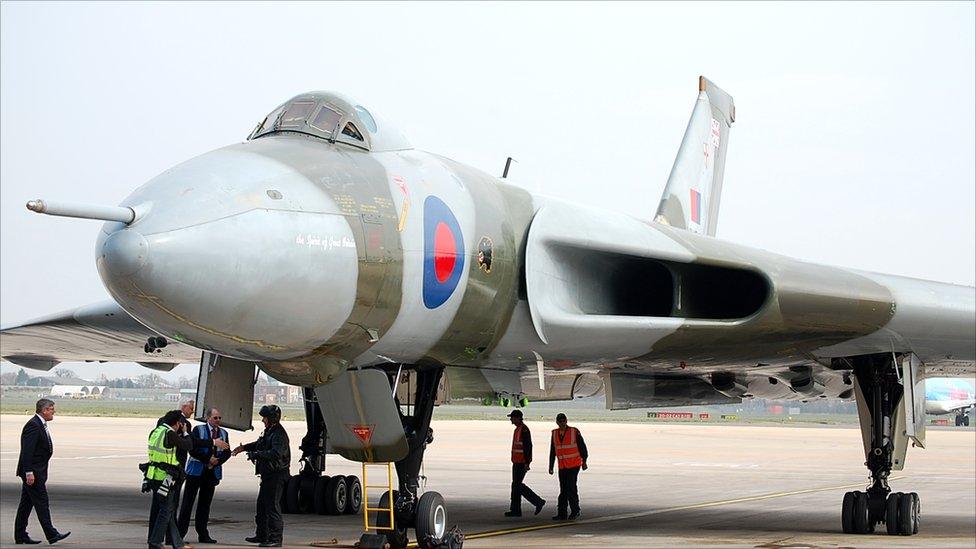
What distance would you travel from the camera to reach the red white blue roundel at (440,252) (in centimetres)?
830

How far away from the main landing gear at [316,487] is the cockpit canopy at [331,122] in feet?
18.1

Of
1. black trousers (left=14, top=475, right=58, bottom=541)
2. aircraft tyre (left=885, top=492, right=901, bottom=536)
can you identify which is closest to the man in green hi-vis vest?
black trousers (left=14, top=475, right=58, bottom=541)

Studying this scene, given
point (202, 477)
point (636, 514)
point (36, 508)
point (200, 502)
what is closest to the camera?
point (36, 508)

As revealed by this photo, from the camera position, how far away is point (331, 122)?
8.46 meters

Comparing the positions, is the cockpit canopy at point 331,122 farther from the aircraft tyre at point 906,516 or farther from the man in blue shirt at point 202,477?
the aircraft tyre at point 906,516

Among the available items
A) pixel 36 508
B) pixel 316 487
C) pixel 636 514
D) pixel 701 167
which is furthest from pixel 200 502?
pixel 701 167

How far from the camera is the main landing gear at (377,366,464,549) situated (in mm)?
8875

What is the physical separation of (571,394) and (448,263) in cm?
660

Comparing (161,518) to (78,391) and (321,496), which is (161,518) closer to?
(321,496)

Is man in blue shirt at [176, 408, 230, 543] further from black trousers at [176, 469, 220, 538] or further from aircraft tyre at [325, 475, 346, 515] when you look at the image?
aircraft tyre at [325, 475, 346, 515]

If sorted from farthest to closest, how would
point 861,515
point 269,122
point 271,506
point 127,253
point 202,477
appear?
point 861,515 → point 202,477 → point 271,506 → point 269,122 → point 127,253

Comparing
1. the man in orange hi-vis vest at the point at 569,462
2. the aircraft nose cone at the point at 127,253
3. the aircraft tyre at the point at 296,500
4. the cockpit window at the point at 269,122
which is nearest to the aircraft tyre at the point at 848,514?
the man in orange hi-vis vest at the point at 569,462

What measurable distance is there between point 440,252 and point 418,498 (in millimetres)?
2095

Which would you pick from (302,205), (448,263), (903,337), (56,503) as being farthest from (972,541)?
(56,503)
